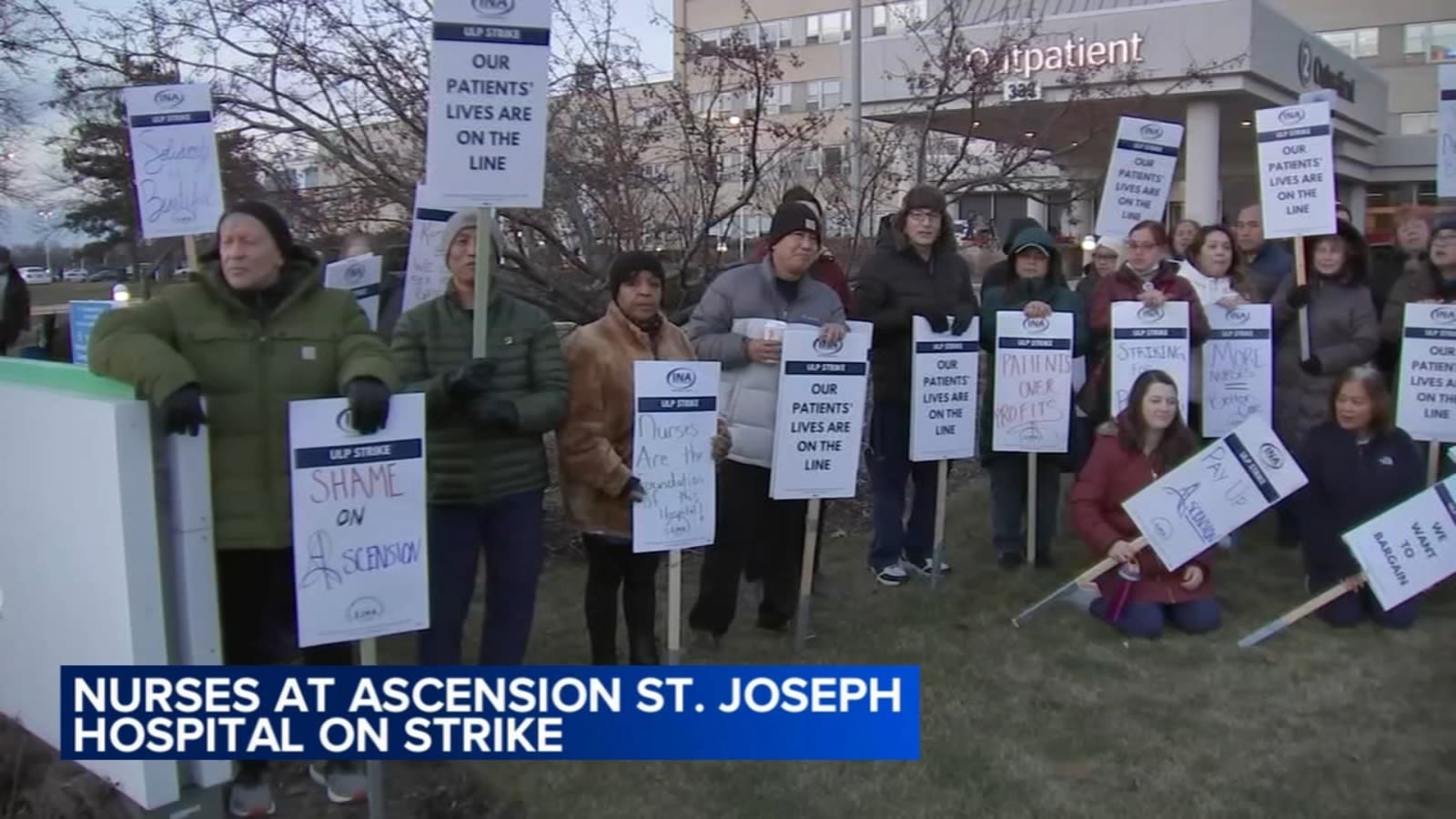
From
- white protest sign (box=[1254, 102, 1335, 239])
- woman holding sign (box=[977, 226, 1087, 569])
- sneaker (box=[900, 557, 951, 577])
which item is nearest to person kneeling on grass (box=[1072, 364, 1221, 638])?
woman holding sign (box=[977, 226, 1087, 569])

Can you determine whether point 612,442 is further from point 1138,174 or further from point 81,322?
point 1138,174

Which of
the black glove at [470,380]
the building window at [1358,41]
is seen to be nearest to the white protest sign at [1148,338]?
the black glove at [470,380]

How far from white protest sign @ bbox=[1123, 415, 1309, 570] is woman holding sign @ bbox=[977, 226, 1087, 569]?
1037 millimetres

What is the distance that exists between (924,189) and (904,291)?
53cm

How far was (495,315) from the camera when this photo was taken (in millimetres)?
4242

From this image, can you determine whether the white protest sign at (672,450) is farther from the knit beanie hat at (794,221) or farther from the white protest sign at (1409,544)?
the white protest sign at (1409,544)

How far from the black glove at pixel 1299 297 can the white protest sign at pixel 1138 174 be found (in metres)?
1.01

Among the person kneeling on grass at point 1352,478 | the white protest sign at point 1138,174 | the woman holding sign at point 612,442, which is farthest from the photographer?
the white protest sign at point 1138,174

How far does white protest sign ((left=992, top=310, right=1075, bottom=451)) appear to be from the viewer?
6.43 metres

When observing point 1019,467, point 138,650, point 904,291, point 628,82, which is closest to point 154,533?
point 138,650

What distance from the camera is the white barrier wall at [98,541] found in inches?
131

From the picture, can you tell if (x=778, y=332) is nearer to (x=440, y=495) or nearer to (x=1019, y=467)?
(x=440, y=495)

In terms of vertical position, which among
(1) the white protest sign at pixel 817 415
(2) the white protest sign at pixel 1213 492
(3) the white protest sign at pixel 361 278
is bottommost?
(2) the white protest sign at pixel 1213 492

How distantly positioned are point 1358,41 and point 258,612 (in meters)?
51.5
